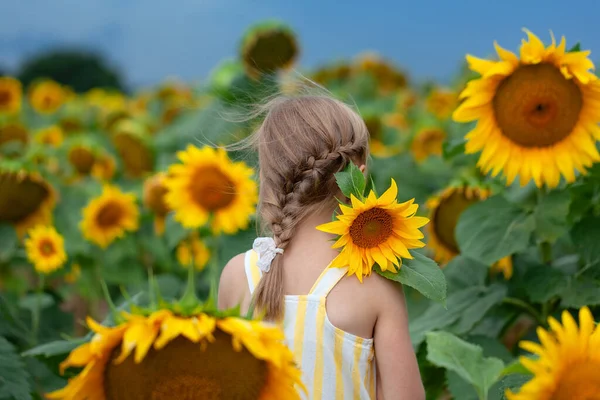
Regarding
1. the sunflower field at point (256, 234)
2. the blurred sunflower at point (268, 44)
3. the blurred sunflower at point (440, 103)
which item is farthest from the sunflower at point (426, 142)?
the blurred sunflower at point (268, 44)

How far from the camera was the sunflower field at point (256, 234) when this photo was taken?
111 centimetres

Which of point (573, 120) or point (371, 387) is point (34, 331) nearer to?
point (371, 387)

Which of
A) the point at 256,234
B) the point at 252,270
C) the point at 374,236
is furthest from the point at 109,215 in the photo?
the point at 374,236

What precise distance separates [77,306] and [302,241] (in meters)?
2.82

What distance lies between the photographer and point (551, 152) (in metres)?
2.05

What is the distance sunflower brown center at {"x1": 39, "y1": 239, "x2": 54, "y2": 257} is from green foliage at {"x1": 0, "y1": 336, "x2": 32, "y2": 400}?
89 cm

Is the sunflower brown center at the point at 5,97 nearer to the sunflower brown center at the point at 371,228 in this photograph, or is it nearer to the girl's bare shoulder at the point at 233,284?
the girl's bare shoulder at the point at 233,284

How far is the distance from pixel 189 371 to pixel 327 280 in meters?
0.48

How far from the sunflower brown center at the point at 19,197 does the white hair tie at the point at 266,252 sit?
1.46 m

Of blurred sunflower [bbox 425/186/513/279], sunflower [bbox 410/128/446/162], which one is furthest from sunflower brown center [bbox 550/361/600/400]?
sunflower [bbox 410/128/446/162]

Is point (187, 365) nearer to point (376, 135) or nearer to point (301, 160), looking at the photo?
point (301, 160)

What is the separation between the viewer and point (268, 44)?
4.30 m

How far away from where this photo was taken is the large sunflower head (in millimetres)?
2504

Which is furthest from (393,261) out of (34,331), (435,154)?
(435,154)
